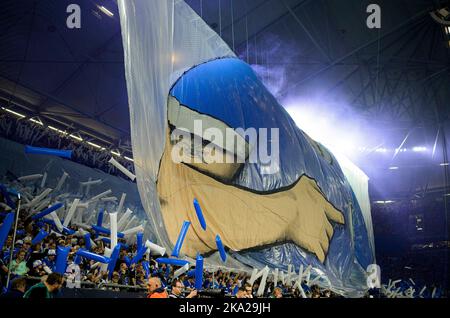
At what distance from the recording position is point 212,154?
4777 millimetres

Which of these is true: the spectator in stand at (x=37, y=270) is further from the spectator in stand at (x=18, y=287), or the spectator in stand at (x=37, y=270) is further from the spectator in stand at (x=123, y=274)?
the spectator in stand at (x=18, y=287)

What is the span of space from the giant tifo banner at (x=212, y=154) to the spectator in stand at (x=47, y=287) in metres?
Result: 1.31

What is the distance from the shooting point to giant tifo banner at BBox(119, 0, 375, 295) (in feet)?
12.3

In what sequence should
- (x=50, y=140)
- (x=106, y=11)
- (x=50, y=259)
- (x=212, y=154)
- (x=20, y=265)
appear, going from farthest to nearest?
(x=50, y=140) → (x=106, y=11) → (x=212, y=154) → (x=50, y=259) → (x=20, y=265)

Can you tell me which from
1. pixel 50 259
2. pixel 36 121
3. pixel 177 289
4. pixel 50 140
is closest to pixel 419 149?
pixel 50 140

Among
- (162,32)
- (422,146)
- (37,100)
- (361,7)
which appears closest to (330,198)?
(361,7)

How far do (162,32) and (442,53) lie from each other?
1112 centimetres

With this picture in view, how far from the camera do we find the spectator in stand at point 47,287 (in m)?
2.27

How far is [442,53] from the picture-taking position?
12.3 m

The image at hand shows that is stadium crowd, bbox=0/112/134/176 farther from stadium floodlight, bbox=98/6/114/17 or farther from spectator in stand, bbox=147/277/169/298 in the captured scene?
spectator in stand, bbox=147/277/169/298

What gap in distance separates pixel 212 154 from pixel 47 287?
8.92 ft

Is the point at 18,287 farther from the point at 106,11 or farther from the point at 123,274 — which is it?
the point at 106,11

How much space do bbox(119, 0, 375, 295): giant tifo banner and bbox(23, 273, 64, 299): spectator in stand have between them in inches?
51.4

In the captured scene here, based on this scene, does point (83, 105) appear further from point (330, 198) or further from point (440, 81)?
point (440, 81)
